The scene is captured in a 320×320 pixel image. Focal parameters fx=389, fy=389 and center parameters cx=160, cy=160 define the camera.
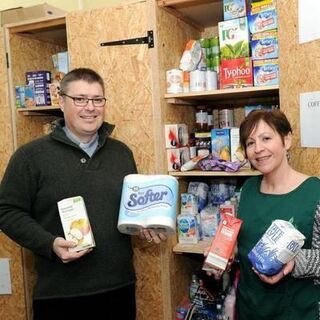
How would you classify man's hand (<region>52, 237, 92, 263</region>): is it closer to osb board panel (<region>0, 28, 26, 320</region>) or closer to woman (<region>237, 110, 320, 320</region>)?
woman (<region>237, 110, 320, 320</region>)

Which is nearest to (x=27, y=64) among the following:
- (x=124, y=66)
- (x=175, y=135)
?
(x=124, y=66)

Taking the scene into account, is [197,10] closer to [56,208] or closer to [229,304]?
[56,208]

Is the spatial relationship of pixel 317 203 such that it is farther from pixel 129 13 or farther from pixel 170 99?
pixel 129 13

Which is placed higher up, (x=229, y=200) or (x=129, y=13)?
(x=129, y=13)

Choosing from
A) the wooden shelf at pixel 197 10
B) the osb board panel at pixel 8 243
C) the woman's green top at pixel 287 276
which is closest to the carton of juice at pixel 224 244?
the woman's green top at pixel 287 276

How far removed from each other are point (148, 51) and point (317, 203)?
3.56 ft

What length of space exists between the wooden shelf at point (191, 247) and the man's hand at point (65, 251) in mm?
678

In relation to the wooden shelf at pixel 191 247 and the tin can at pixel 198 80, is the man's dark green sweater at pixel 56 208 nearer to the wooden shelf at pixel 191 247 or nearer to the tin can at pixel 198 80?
the wooden shelf at pixel 191 247

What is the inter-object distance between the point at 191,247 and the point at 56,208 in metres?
0.79

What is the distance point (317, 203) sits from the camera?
1.27 m

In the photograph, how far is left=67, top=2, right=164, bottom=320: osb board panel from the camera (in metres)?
1.92

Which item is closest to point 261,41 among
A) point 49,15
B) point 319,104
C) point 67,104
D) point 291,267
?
point 319,104

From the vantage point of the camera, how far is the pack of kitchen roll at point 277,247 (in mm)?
1179

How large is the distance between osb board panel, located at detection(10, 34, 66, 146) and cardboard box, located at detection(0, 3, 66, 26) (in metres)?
0.11
